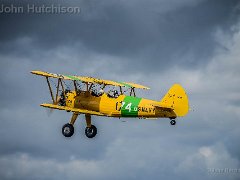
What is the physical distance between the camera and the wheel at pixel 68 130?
8225cm

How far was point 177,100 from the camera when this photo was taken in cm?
7919

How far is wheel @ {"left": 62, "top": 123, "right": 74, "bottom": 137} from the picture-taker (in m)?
82.2

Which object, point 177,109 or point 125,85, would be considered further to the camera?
point 125,85

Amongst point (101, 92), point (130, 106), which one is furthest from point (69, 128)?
point (130, 106)

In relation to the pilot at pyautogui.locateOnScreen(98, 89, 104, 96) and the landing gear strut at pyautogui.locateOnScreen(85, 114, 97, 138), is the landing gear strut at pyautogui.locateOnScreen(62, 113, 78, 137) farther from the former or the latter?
the pilot at pyautogui.locateOnScreen(98, 89, 104, 96)

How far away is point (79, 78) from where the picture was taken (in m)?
82.4

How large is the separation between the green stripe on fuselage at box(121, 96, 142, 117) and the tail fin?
1735 mm

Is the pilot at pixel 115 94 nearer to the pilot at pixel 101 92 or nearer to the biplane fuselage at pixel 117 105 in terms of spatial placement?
the biplane fuselage at pixel 117 105

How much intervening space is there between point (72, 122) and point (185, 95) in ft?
26.6

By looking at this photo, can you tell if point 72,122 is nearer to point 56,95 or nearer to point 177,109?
point 56,95

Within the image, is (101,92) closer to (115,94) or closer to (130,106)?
(115,94)

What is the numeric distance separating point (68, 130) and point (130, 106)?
4.75 metres

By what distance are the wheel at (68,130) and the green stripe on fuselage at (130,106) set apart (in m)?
3.84

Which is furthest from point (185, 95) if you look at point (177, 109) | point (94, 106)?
point (94, 106)
